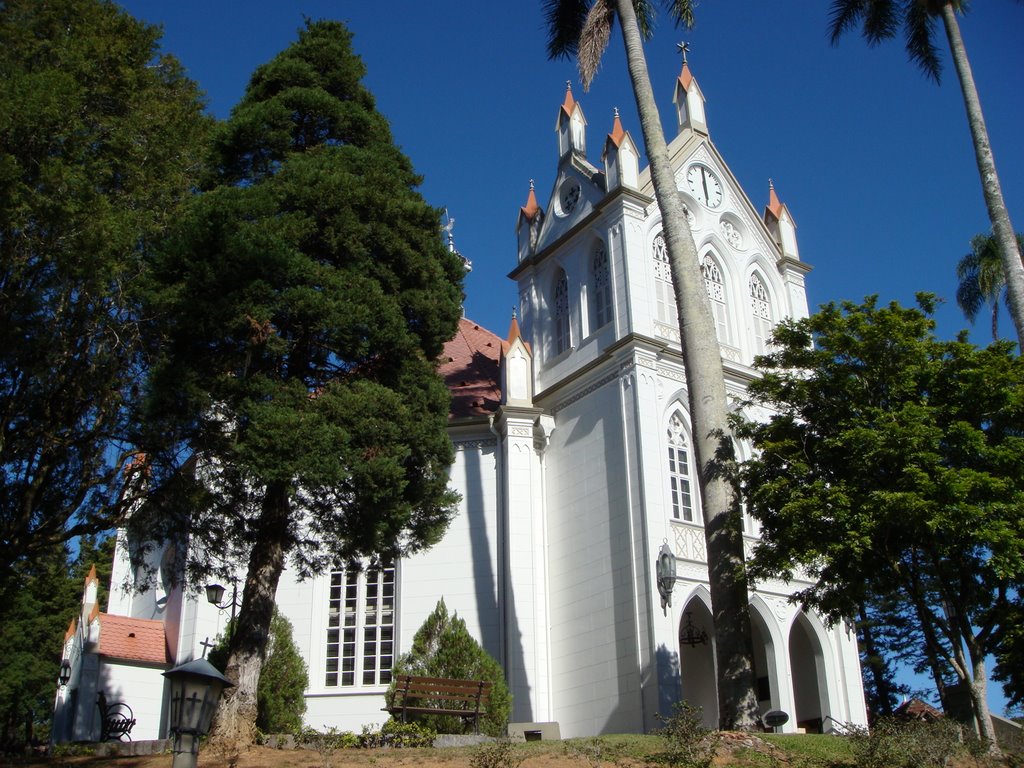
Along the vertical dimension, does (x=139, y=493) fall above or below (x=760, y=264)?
below

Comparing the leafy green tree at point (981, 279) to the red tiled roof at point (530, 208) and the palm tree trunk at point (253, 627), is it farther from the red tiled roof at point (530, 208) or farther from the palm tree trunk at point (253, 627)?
the palm tree trunk at point (253, 627)

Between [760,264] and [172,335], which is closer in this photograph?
[172,335]

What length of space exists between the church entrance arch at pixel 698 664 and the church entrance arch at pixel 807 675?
2125 millimetres

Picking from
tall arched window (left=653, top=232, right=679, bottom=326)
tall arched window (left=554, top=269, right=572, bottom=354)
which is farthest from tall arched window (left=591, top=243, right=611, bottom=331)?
tall arched window (left=653, top=232, right=679, bottom=326)

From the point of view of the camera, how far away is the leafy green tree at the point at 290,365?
15.0 metres

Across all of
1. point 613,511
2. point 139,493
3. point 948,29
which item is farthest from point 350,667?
point 948,29

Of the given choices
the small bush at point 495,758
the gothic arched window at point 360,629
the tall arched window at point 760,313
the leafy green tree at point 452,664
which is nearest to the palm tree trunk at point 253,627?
the small bush at point 495,758

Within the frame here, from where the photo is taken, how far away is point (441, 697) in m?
18.1

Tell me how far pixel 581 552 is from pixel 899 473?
413 inches

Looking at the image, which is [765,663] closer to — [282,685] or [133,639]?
[282,685]

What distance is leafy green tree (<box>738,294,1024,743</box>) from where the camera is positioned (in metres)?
13.6

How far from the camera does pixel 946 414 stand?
1482 cm

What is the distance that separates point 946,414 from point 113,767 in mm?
12922

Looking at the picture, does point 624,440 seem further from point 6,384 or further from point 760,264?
point 6,384
